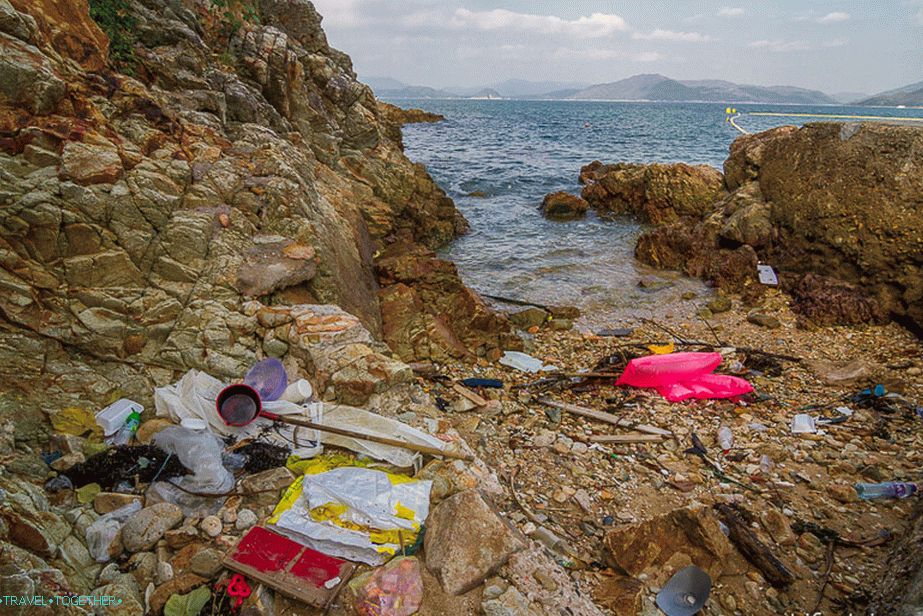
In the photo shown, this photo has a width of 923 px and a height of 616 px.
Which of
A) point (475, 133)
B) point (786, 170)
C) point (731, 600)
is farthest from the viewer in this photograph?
point (475, 133)

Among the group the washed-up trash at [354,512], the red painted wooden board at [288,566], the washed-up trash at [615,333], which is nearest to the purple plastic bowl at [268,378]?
the washed-up trash at [354,512]

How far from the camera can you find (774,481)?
517 centimetres

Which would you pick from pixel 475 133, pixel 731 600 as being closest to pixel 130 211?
pixel 731 600

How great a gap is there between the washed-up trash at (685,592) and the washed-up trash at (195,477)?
3492 mm

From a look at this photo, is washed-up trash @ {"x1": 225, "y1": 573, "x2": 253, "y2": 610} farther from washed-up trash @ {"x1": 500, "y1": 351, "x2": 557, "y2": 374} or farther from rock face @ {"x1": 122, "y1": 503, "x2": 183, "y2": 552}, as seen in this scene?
washed-up trash @ {"x1": 500, "y1": 351, "x2": 557, "y2": 374}

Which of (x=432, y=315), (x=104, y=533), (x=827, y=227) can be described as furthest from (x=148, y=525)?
(x=827, y=227)

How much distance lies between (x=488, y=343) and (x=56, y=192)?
6403 millimetres

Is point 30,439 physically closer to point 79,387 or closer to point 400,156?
point 79,387

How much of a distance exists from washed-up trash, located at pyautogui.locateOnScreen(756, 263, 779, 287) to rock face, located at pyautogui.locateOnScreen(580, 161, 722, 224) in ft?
19.4

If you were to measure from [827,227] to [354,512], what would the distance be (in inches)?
499

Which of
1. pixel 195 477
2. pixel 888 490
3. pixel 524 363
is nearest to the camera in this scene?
pixel 195 477

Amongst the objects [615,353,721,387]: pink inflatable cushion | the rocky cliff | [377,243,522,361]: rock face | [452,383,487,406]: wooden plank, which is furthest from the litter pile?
[377,243,522,361]: rock face

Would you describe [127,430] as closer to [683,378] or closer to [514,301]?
[683,378]

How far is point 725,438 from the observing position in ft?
19.3
